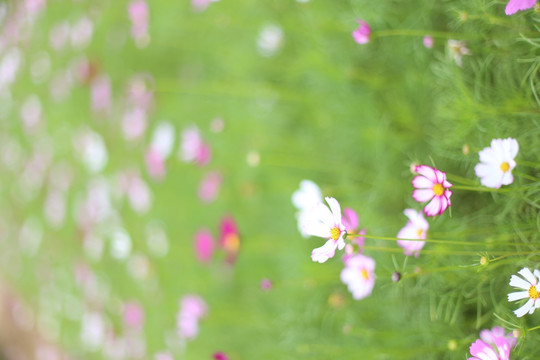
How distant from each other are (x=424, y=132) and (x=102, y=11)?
1578 millimetres

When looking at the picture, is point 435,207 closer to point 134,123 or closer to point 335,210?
point 335,210

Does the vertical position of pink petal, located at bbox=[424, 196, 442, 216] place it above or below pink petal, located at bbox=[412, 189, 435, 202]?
below

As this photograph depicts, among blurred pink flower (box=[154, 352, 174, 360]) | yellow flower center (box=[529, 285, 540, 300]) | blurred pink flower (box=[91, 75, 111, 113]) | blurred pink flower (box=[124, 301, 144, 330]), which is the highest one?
blurred pink flower (box=[91, 75, 111, 113])

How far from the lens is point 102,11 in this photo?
7.14ft

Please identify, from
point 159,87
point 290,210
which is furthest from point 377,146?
point 159,87

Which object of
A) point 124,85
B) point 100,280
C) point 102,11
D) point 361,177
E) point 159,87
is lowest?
point 361,177

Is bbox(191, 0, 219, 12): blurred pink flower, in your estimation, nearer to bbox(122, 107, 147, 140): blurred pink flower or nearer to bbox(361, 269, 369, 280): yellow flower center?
bbox(122, 107, 147, 140): blurred pink flower

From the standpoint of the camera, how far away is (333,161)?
1276mm

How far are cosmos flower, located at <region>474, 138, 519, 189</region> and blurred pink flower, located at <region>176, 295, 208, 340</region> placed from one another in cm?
109

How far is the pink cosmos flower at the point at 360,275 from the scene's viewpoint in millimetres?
818

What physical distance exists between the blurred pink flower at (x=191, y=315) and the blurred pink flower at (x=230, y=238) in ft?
0.52

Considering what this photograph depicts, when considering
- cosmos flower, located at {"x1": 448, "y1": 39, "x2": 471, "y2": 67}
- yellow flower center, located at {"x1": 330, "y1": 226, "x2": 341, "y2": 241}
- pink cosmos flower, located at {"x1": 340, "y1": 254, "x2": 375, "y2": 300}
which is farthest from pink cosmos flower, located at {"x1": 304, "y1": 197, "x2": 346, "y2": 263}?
cosmos flower, located at {"x1": 448, "y1": 39, "x2": 471, "y2": 67}

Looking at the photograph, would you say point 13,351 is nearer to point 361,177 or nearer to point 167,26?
point 167,26

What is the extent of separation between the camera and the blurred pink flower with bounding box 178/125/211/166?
5.26 feet
